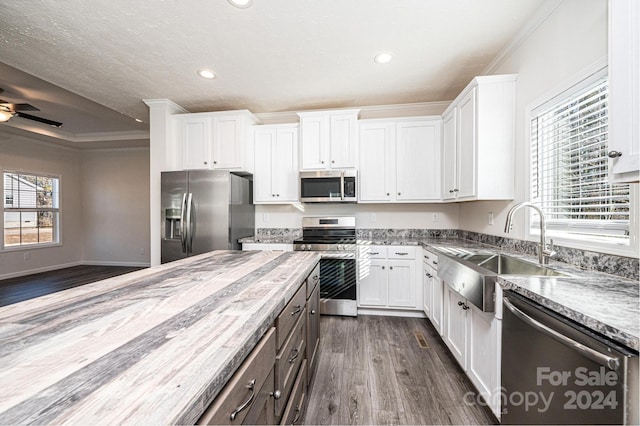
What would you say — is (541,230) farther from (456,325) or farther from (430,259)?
(430,259)

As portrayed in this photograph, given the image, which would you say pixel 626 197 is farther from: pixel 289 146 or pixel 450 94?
pixel 289 146

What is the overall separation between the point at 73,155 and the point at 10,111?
3092 millimetres

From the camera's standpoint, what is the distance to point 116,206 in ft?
19.9

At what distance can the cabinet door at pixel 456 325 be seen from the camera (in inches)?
74.1

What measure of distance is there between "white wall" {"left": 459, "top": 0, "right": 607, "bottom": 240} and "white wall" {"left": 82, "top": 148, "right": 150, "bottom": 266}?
263 inches

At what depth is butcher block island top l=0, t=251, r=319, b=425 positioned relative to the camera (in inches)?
16.9

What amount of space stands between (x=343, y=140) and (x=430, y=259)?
1743mm

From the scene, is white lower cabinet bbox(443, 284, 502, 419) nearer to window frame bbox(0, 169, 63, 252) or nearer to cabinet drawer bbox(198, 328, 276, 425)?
cabinet drawer bbox(198, 328, 276, 425)

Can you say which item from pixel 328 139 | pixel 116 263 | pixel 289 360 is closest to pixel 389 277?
pixel 328 139

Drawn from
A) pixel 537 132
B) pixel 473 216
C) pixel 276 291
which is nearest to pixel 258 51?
pixel 276 291

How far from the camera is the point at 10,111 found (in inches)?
134

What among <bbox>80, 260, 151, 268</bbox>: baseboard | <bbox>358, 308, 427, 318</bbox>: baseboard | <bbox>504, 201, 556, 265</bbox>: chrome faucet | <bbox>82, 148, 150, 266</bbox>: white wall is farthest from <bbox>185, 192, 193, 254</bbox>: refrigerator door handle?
<bbox>80, 260, 151, 268</bbox>: baseboard

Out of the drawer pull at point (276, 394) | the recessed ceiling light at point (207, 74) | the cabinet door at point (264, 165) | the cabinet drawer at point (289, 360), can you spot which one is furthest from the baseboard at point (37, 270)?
the drawer pull at point (276, 394)

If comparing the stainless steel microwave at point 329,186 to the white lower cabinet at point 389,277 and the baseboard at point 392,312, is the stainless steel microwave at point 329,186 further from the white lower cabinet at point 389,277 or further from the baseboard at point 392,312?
the baseboard at point 392,312
